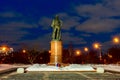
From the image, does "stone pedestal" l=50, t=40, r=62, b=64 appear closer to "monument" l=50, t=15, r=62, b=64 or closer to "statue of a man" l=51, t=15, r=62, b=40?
"monument" l=50, t=15, r=62, b=64

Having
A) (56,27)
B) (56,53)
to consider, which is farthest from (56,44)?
(56,27)

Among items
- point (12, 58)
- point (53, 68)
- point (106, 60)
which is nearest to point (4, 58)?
point (12, 58)

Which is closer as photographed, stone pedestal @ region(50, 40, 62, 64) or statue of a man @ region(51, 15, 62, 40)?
stone pedestal @ region(50, 40, 62, 64)

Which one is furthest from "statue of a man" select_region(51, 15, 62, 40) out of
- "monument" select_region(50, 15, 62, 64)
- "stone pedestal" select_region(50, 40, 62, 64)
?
"stone pedestal" select_region(50, 40, 62, 64)

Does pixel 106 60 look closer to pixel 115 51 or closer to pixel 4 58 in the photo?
pixel 115 51

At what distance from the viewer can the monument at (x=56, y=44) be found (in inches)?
1682

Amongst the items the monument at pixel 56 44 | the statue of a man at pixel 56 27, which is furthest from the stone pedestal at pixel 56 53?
the statue of a man at pixel 56 27

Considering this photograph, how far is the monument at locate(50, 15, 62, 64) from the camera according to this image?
42.7 meters

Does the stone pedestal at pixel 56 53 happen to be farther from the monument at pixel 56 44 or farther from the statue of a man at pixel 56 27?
the statue of a man at pixel 56 27

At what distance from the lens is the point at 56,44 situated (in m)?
43.2

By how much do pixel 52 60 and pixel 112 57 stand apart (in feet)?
167

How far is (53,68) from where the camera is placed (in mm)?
34062

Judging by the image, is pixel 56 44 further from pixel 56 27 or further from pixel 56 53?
pixel 56 27

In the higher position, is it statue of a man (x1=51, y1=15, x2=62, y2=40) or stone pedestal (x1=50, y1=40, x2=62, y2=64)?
statue of a man (x1=51, y1=15, x2=62, y2=40)
